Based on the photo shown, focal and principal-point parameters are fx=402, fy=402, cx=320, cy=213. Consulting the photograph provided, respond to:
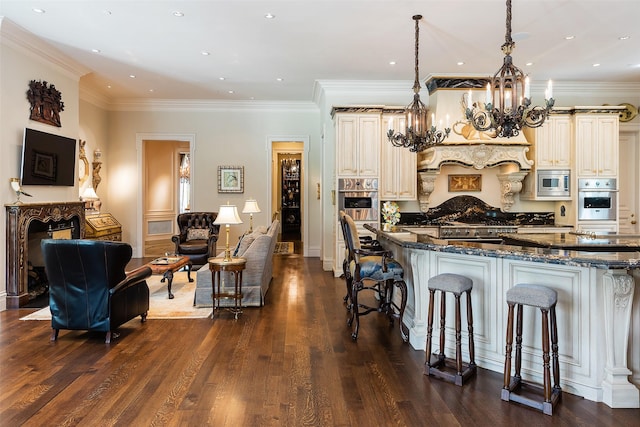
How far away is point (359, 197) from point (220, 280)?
2821 mm

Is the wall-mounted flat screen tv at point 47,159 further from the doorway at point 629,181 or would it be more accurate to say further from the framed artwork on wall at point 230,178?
the doorway at point 629,181

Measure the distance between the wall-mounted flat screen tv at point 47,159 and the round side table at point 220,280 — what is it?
110 inches

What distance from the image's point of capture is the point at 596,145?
21.6 feet

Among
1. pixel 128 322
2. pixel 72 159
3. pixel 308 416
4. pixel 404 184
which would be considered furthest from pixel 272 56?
pixel 308 416

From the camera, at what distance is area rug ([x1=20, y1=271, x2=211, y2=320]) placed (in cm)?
458

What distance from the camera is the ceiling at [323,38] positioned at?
14.1 feet

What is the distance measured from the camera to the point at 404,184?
682 centimetres

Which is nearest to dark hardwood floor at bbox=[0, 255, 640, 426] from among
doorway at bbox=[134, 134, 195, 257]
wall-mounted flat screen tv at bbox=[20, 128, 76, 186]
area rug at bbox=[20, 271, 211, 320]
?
area rug at bbox=[20, 271, 211, 320]

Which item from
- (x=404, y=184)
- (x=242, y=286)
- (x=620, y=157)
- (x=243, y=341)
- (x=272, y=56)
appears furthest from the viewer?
(x=620, y=157)

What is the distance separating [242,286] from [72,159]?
3566 millimetres

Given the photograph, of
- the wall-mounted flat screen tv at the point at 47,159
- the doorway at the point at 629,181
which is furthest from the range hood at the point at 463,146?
the wall-mounted flat screen tv at the point at 47,159

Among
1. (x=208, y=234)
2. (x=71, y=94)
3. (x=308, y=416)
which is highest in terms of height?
(x=71, y=94)

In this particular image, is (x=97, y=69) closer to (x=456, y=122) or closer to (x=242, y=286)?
(x=242, y=286)

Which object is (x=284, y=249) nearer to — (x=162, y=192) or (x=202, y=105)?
(x=162, y=192)
